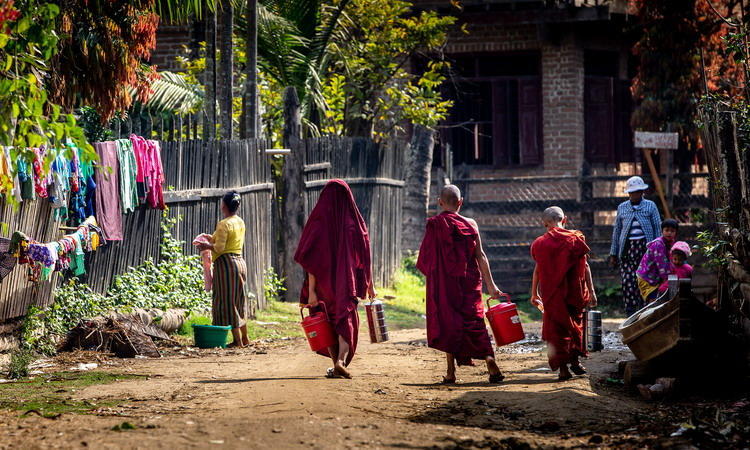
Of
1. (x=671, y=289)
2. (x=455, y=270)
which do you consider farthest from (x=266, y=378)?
(x=671, y=289)

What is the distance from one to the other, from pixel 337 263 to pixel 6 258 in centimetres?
279

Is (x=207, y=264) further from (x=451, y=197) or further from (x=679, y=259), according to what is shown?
(x=679, y=259)

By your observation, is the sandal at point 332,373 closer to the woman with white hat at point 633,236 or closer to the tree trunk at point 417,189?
the woman with white hat at point 633,236

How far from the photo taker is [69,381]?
880cm

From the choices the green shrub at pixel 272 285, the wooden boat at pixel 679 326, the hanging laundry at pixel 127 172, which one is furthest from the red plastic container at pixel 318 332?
the green shrub at pixel 272 285

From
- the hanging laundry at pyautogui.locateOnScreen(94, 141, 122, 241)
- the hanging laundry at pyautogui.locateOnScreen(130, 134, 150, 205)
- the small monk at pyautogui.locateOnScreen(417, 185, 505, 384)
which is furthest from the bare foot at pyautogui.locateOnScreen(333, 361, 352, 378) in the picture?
the hanging laundry at pyautogui.locateOnScreen(130, 134, 150, 205)

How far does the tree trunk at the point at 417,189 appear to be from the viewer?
64.3 feet

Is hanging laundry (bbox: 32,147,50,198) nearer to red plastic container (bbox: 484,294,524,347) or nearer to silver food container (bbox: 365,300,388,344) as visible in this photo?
silver food container (bbox: 365,300,388,344)

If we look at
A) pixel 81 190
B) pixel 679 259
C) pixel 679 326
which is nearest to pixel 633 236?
pixel 679 259

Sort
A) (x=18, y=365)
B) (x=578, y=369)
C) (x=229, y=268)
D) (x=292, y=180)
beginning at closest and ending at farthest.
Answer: (x=18, y=365), (x=578, y=369), (x=229, y=268), (x=292, y=180)

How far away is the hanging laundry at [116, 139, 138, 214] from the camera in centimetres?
1094

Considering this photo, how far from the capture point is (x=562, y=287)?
9.37m

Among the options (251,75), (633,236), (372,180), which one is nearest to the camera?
(633,236)

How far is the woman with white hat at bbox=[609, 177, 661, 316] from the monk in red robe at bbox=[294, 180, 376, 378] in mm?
3780
